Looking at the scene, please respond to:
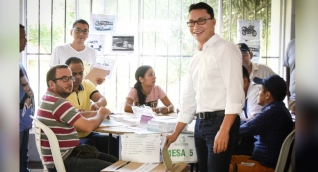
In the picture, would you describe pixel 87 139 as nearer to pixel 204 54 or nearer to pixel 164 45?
pixel 204 54

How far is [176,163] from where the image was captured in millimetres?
2521

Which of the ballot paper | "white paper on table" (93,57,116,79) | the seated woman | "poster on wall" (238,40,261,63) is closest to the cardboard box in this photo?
the seated woman

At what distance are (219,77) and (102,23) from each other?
3038 mm

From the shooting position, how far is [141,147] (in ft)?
8.33

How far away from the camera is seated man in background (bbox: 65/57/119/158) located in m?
3.31

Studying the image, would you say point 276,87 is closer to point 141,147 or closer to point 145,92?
point 141,147

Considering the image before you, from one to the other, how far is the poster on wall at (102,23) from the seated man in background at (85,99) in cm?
117

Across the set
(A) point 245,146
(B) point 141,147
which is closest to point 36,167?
(B) point 141,147

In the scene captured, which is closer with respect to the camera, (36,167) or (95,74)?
(95,74)

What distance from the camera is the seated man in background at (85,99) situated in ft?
10.9

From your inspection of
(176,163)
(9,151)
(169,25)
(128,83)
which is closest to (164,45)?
(169,25)

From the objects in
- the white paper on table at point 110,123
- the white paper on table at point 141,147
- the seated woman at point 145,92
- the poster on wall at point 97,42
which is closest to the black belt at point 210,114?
the white paper on table at point 141,147

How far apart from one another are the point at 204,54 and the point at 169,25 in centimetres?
288

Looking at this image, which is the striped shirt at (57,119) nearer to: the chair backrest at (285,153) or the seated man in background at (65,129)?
the seated man in background at (65,129)
